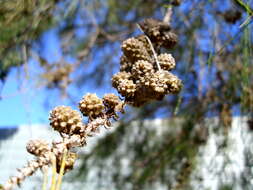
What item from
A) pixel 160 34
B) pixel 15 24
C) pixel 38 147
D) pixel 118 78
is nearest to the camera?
pixel 38 147

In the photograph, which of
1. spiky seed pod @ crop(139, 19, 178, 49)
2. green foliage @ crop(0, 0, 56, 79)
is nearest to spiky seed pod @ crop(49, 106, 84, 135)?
spiky seed pod @ crop(139, 19, 178, 49)

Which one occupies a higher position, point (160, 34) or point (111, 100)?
point (160, 34)

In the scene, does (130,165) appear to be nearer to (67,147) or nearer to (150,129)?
(150,129)

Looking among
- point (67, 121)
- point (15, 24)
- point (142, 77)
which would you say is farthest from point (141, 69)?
point (15, 24)

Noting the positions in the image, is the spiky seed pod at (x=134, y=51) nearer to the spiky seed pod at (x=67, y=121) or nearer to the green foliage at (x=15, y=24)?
the spiky seed pod at (x=67, y=121)

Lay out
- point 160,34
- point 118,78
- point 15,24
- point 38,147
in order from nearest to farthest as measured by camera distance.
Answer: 1. point 38,147
2. point 118,78
3. point 160,34
4. point 15,24

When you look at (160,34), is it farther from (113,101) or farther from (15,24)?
(15,24)

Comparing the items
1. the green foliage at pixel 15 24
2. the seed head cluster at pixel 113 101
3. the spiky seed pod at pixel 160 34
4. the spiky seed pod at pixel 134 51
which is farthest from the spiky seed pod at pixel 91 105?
the green foliage at pixel 15 24
